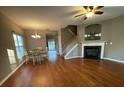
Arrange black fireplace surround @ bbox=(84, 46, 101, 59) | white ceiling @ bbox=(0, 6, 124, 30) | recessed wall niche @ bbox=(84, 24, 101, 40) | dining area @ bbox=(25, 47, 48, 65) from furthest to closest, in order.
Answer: recessed wall niche @ bbox=(84, 24, 101, 40) < black fireplace surround @ bbox=(84, 46, 101, 59) < dining area @ bbox=(25, 47, 48, 65) < white ceiling @ bbox=(0, 6, 124, 30)

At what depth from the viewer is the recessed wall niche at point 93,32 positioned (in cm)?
580

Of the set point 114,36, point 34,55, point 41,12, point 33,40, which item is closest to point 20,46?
point 33,40

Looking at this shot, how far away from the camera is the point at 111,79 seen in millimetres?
2730

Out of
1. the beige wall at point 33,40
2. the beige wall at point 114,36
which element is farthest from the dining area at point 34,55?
the beige wall at point 114,36

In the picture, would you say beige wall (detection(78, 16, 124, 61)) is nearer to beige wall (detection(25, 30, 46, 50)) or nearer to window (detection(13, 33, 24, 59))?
beige wall (detection(25, 30, 46, 50))

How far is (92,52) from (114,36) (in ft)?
Answer: 5.34

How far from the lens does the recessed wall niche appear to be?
19.0ft

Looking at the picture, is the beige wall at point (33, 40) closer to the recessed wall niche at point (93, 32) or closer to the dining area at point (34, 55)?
the dining area at point (34, 55)

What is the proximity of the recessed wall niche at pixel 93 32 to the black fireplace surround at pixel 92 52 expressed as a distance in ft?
2.23

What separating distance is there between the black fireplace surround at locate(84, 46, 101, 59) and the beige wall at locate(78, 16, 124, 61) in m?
0.46

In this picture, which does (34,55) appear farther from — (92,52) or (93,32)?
(93,32)

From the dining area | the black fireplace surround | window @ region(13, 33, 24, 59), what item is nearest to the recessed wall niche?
the black fireplace surround
